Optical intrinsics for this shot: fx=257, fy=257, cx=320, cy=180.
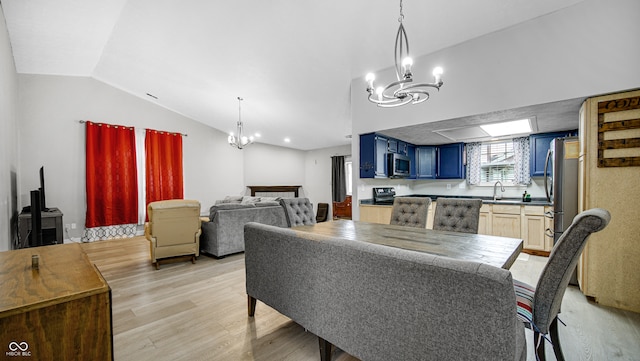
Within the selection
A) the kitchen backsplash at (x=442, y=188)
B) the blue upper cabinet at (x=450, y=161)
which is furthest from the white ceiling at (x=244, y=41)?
the blue upper cabinet at (x=450, y=161)

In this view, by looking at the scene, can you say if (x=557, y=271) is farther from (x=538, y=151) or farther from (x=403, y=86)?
(x=538, y=151)

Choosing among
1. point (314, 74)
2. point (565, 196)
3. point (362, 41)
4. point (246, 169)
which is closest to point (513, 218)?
point (565, 196)

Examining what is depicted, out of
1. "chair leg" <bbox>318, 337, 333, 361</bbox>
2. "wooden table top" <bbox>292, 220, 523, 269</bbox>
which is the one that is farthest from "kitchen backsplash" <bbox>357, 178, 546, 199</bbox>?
"chair leg" <bbox>318, 337, 333, 361</bbox>

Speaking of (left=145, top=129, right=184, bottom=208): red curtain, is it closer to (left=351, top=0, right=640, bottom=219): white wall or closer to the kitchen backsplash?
the kitchen backsplash

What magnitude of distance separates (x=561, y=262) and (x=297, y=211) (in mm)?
2598

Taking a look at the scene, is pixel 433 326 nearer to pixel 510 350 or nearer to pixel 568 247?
pixel 510 350

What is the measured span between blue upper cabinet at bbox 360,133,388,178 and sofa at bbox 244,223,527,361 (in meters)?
2.56

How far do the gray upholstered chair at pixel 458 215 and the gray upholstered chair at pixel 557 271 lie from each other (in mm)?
1142

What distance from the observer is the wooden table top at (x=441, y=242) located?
1606 millimetres

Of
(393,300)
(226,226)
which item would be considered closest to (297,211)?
(226,226)

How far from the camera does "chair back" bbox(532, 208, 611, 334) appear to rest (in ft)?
3.95

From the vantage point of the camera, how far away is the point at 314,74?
3918 mm

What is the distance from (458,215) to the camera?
265cm

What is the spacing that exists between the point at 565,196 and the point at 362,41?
2.98 meters
